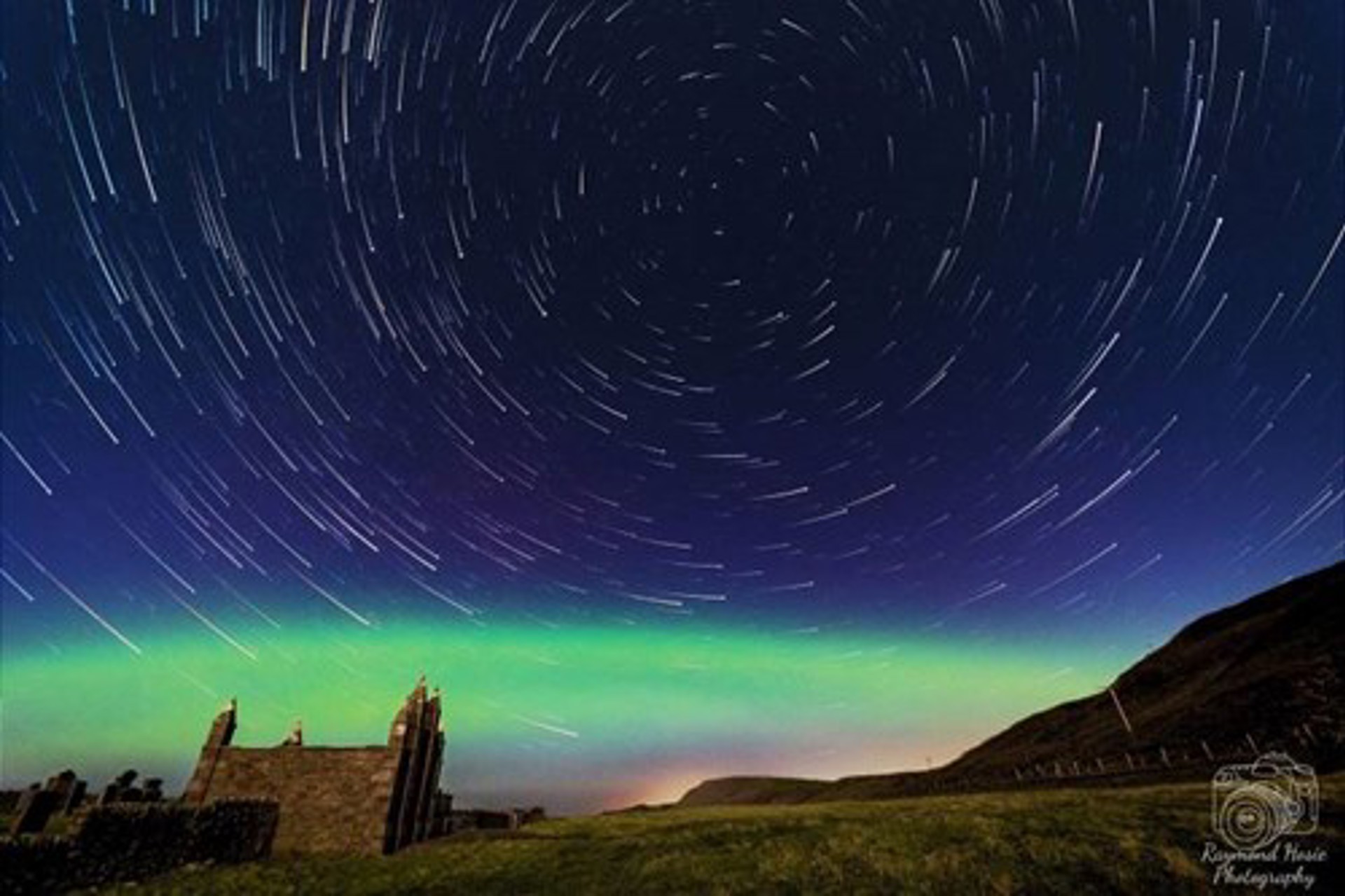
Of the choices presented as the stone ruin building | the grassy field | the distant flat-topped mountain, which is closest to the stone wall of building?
the stone ruin building

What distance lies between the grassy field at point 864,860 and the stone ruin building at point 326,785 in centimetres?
196

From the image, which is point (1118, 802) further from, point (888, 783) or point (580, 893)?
point (888, 783)

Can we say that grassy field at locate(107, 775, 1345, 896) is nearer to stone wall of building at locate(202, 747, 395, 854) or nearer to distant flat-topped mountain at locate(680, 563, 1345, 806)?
stone wall of building at locate(202, 747, 395, 854)

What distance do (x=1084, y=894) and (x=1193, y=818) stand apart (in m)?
7.46

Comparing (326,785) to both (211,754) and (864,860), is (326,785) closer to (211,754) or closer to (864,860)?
(211,754)

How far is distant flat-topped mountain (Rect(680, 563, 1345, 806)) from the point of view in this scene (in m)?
42.0

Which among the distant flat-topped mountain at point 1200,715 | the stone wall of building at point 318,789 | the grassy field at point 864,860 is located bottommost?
the grassy field at point 864,860

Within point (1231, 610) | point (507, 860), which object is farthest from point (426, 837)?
point (1231, 610)

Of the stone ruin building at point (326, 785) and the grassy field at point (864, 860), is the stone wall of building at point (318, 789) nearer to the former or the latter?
the stone ruin building at point (326, 785)

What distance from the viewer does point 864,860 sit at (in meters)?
17.0

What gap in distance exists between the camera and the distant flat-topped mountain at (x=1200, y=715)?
4200cm

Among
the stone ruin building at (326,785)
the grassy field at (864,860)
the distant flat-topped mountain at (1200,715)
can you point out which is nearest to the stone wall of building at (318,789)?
the stone ruin building at (326,785)

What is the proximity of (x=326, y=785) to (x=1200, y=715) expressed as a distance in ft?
208

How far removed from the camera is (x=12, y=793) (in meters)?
39.1
